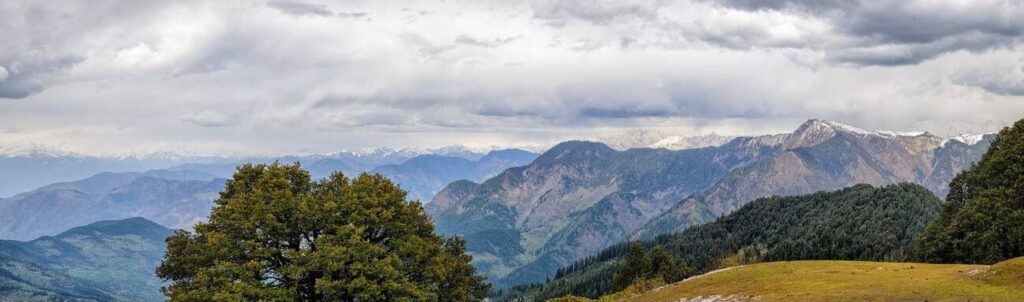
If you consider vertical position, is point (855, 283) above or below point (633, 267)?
above

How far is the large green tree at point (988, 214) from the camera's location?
8544 cm

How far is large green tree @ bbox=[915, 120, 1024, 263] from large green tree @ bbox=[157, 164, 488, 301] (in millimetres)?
67817

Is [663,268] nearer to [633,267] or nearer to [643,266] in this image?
[643,266]

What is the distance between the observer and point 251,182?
66.0 meters

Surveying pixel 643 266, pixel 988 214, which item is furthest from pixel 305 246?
pixel 643 266

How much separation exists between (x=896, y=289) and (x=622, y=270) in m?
97.8

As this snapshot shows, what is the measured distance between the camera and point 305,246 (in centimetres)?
6272

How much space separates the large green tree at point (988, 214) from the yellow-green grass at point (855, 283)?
21669mm

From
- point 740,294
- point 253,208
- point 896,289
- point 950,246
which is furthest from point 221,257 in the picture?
point 950,246

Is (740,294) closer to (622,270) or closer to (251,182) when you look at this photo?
(251,182)

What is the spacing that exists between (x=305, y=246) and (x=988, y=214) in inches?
3258

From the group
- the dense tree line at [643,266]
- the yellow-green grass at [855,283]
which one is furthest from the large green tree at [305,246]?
the dense tree line at [643,266]

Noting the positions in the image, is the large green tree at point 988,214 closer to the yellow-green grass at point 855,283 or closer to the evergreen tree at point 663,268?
the yellow-green grass at point 855,283

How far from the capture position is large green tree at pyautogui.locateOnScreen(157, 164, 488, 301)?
57156 mm
